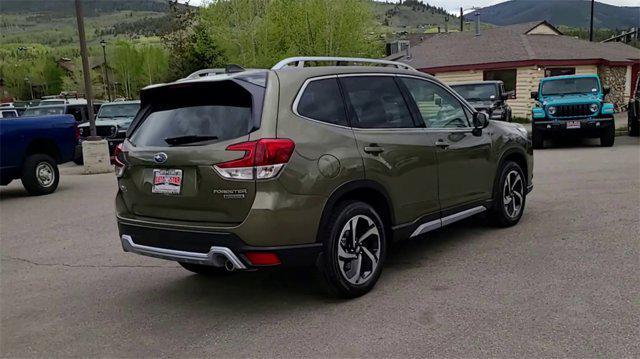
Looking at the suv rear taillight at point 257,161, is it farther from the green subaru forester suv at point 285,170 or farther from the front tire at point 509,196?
the front tire at point 509,196

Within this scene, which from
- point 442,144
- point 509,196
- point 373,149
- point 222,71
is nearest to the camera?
point 373,149

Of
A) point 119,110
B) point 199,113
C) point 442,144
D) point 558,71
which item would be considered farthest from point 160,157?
point 558,71

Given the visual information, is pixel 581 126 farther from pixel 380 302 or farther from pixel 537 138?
pixel 380 302

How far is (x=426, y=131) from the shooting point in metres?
5.16

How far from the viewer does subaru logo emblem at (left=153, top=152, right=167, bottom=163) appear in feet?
13.6

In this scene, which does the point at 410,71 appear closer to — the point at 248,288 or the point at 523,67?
the point at 248,288

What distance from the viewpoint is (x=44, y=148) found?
11.4m

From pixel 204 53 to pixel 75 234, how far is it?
3637cm

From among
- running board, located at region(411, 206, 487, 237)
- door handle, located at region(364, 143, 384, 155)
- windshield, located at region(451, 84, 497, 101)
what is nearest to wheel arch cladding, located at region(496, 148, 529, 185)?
running board, located at region(411, 206, 487, 237)

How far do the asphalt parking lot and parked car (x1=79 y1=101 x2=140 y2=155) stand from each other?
1103 cm

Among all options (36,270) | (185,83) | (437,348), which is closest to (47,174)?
(36,270)

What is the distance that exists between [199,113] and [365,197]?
4.71ft

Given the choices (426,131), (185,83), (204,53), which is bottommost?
(426,131)

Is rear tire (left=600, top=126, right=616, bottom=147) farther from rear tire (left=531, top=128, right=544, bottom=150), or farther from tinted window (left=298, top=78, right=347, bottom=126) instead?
tinted window (left=298, top=78, right=347, bottom=126)
